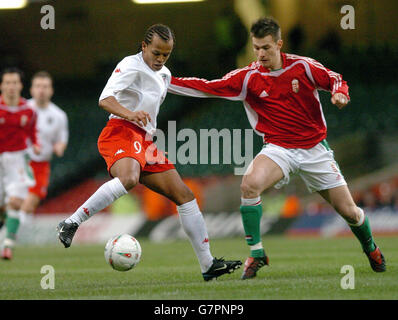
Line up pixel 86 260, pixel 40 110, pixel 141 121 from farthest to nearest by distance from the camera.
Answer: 1. pixel 40 110
2. pixel 86 260
3. pixel 141 121

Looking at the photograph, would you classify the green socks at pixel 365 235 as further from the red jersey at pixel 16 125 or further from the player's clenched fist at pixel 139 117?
the red jersey at pixel 16 125

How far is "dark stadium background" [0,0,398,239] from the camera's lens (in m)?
16.6

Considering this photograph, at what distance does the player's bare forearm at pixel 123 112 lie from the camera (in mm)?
5761

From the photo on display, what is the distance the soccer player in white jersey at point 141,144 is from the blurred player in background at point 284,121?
0.38 m

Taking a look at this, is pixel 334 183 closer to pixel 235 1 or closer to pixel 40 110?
pixel 40 110

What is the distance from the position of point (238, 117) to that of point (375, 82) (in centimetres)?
407

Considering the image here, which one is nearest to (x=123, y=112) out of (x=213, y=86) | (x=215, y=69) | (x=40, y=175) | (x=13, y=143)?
(x=213, y=86)

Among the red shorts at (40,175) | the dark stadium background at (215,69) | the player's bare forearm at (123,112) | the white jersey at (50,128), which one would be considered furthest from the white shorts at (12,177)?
the dark stadium background at (215,69)

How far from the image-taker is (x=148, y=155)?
6234 millimetres

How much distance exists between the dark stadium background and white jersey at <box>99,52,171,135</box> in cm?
925
